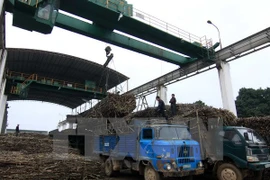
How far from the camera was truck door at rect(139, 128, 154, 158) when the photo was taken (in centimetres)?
803

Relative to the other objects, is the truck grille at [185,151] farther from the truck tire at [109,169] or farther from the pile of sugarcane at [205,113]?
the truck tire at [109,169]

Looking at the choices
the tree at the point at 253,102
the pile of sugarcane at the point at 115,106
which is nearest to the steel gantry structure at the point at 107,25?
the pile of sugarcane at the point at 115,106

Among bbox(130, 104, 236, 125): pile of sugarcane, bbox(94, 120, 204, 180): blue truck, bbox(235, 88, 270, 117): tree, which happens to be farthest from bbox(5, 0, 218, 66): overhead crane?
bbox(235, 88, 270, 117): tree

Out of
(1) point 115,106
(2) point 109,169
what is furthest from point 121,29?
(2) point 109,169

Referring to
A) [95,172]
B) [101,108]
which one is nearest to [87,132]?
[101,108]

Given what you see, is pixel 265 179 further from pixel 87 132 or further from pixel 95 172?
pixel 87 132

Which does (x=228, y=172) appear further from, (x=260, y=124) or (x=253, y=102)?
(x=253, y=102)

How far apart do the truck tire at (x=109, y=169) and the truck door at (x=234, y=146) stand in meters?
5.03

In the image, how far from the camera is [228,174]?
26.1ft

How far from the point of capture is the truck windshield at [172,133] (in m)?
8.09

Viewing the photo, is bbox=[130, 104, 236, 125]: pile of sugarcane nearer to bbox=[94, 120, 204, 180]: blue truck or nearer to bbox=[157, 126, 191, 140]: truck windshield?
bbox=[157, 126, 191, 140]: truck windshield

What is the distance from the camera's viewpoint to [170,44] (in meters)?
19.1

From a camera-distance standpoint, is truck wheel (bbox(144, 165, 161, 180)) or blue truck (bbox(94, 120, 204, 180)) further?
truck wheel (bbox(144, 165, 161, 180))

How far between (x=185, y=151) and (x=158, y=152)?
99 centimetres
